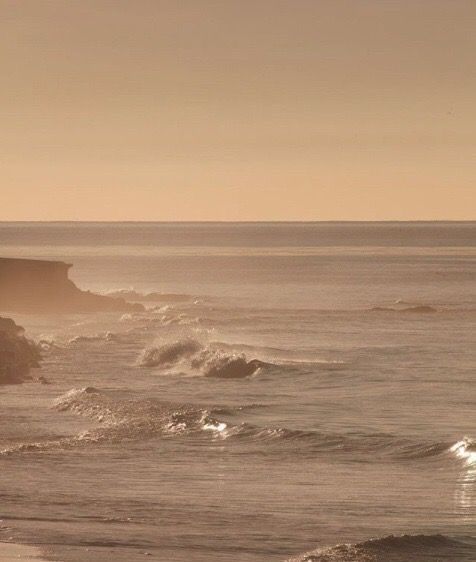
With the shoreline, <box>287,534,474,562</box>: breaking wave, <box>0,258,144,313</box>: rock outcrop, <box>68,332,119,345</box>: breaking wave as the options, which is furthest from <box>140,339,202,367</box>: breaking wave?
<box>287,534,474,562</box>: breaking wave

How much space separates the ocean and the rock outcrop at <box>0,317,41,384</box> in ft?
2.54

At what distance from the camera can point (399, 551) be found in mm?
22625

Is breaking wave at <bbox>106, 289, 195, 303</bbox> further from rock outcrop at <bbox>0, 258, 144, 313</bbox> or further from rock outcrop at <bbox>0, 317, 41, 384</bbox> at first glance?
rock outcrop at <bbox>0, 317, 41, 384</bbox>

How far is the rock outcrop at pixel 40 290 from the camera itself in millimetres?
82312

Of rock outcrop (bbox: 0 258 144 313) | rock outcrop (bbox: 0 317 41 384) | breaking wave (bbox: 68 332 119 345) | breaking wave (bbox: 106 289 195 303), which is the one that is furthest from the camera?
breaking wave (bbox: 106 289 195 303)

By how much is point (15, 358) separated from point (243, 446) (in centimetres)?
1559

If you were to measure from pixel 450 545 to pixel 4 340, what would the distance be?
86.6ft

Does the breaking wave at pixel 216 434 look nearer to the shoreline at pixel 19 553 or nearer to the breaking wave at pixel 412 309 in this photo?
the shoreline at pixel 19 553

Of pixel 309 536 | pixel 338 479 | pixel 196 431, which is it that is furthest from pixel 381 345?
pixel 309 536

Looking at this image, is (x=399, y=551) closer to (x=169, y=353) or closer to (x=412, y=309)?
(x=169, y=353)

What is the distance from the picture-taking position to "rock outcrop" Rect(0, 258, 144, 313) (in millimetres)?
82312

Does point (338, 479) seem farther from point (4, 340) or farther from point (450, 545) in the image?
point (4, 340)

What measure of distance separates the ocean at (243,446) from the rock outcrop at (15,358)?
2.54 feet

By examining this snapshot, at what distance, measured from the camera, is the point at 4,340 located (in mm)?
47000
